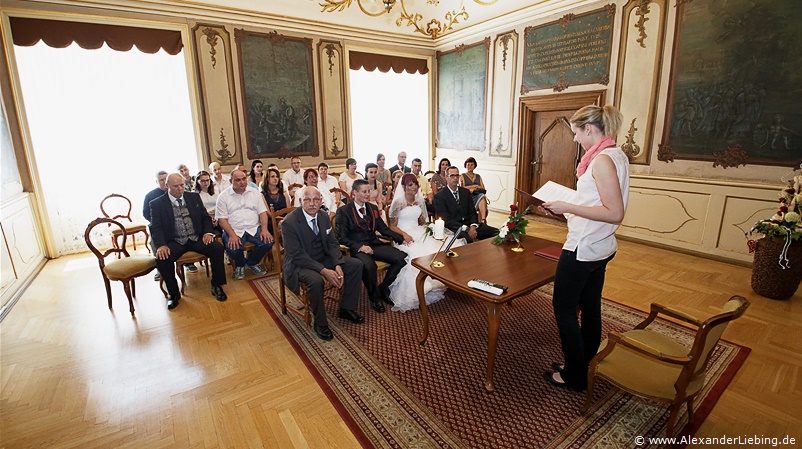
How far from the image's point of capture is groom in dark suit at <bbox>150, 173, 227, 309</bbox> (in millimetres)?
3562

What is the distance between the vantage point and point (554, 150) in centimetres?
645

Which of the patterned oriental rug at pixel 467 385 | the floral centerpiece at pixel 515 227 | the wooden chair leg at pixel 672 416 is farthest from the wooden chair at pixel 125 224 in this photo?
the wooden chair leg at pixel 672 416

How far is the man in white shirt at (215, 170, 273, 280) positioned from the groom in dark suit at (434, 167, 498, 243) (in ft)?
6.45

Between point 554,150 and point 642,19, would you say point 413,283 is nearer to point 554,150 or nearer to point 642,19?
point 554,150

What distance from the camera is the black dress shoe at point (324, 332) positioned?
2.96 metres

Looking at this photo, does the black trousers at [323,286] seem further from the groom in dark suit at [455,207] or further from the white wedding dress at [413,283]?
the groom in dark suit at [455,207]

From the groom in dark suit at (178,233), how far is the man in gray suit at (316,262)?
1.07 metres

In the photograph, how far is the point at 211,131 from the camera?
6070mm

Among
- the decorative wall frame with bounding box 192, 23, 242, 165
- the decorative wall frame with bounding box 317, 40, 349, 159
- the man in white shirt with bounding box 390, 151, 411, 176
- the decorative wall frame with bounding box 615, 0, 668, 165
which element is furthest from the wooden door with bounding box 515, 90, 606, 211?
the decorative wall frame with bounding box 192, 23, 242, 165

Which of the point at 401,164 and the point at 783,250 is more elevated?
the point at 401,164

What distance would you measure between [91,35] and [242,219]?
345cm

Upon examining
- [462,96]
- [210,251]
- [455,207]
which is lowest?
[210,251]

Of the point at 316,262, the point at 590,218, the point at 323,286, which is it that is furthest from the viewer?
the point at 316,262

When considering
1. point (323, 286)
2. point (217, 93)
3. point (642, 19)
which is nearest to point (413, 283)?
point (323, 286)
